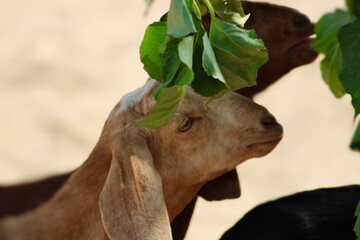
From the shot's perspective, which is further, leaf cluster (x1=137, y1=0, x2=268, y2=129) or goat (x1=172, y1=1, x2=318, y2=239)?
goat (x1=172, y1=1, x2=318, y2=239)

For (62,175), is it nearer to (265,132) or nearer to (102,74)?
(265,132)

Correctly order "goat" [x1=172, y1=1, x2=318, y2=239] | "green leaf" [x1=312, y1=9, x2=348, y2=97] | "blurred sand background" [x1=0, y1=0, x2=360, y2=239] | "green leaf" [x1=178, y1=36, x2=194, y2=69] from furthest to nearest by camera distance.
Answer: "blurred sand background" [x1=0, y1=0, x2=360, y2=239] → "green leaf" [x1=312, y1=9, x2=348, y2=97] → "goat" [x1=172, y1=1, x2=318, y2=239] → "green leaf" [x1=178, y1=36, x2=194, y2=69]

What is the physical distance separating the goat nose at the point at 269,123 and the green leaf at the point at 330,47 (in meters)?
0.24

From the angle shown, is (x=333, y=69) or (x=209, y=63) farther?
(x=333, y=69)

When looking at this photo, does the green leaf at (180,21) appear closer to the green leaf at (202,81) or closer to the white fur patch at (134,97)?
the green leaf at (202,81)

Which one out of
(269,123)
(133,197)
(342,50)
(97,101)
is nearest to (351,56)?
(342,50)

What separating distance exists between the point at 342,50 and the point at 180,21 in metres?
0.33

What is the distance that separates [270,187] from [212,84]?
217 cm

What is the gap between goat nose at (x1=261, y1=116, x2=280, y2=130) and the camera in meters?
1.95

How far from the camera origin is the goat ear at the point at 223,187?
6.90ft

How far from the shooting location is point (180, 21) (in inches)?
63.9

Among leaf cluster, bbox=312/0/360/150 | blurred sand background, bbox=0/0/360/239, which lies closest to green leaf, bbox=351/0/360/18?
leaf cluster, bbox=312/0/360/150

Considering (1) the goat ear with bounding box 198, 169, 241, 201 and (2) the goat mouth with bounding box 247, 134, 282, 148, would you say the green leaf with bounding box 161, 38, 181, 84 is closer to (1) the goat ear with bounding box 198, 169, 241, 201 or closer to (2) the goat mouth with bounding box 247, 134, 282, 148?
(2) the goat mouth with bounding box 247, 134, 282, 148

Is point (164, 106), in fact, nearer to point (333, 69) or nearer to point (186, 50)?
point (186, 50)
